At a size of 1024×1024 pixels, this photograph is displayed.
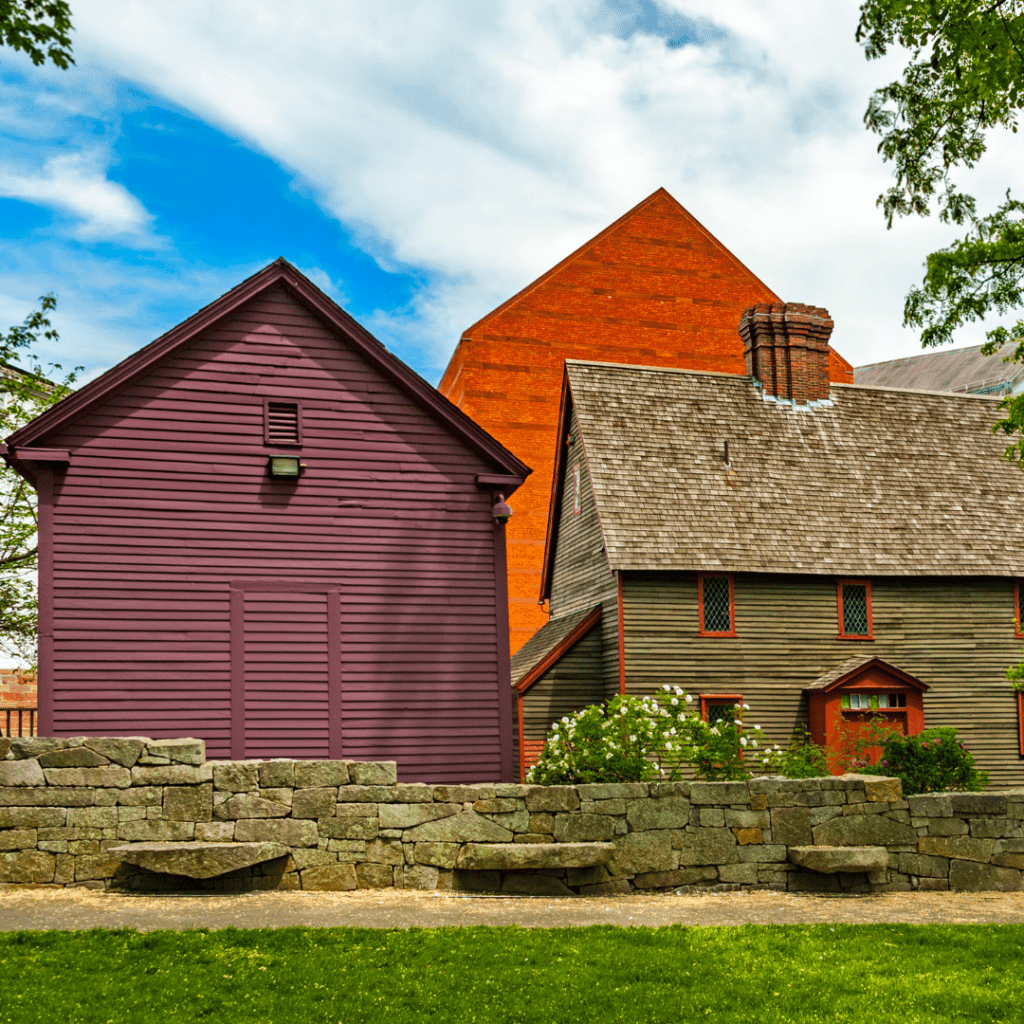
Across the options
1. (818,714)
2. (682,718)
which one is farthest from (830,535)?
(682,718)

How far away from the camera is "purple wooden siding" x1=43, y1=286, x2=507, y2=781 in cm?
1430

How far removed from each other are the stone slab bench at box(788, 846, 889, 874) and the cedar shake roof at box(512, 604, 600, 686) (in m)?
10.3

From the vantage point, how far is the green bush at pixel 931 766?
14562 millimetres

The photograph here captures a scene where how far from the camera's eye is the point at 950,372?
49.5 meters

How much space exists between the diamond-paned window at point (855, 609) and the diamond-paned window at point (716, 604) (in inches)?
104

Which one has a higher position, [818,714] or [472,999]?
[818,714]

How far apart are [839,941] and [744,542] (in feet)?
44.4

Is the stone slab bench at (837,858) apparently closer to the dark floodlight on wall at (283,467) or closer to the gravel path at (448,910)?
the gravel path at (448,910)

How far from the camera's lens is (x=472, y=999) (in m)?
7.71

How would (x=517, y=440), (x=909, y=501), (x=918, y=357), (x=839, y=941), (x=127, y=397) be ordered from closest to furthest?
(x=839, y=941), (x=127, y=397), (x=909, y=501), (x=517, y=440), (x=918, y=357)

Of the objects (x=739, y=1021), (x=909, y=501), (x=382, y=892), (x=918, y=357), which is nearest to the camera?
(x=739, y=1021)

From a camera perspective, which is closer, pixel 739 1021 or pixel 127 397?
pixel 739 1021

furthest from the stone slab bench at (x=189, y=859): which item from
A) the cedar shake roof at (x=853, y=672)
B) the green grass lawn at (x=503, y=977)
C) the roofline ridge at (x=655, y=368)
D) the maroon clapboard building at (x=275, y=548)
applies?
the roofline ridge at (x=655, y=368)

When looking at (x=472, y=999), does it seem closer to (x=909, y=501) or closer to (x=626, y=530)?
(x=626, y=530)
